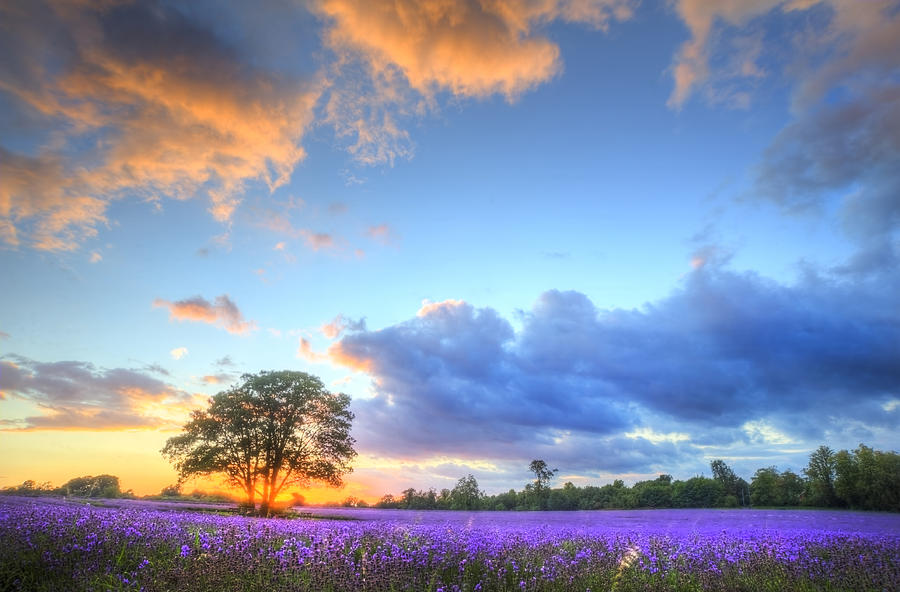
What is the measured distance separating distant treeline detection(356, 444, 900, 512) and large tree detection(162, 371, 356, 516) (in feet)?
64.6

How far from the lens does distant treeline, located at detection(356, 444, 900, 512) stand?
103 feet

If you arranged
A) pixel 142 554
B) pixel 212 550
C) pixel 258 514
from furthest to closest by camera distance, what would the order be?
pixel 258 514 → pixel 142 554 → pixel 212 550

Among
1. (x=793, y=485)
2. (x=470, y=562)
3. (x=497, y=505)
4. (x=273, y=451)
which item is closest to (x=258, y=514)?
(x=273, y=451)

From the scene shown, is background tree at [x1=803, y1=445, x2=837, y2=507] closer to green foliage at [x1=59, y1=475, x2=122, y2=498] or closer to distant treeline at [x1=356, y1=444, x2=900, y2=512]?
distant treeline at [x1=356, y1=444, x2=900, y2=512]

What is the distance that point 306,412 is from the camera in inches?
1075

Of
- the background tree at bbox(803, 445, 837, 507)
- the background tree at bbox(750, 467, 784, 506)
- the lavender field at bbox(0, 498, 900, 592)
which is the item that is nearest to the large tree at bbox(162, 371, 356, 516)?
the lavender field at bbox(0, 498, 900, 592)

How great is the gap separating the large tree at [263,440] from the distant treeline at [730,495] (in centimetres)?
1969

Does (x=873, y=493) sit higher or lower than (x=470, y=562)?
lower

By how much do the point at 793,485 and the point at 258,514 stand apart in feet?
197

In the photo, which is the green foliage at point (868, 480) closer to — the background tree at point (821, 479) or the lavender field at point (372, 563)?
the background tree at point (821, 479)

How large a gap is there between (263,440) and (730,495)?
4846cm

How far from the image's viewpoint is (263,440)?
26.4m

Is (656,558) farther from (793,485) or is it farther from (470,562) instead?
(793,485)

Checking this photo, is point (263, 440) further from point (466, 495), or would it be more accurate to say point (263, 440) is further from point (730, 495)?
point (730, 495)
